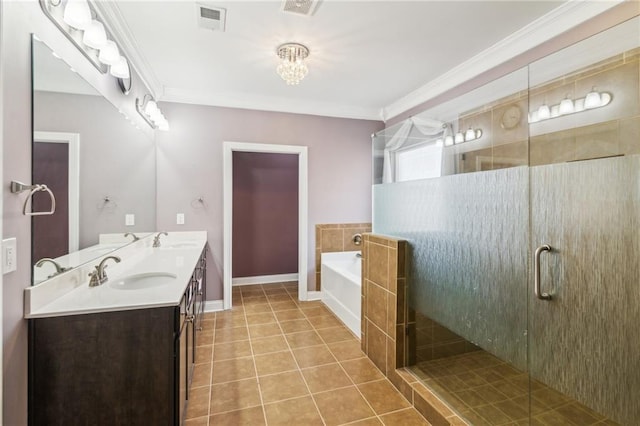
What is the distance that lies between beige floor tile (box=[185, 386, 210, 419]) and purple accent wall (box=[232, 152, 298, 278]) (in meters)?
2.77

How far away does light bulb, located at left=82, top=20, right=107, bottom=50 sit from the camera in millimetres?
1625

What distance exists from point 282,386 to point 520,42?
325 cm

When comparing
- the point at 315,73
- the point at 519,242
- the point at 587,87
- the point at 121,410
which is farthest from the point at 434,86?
the point at 121,410

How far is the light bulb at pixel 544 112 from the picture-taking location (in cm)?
156

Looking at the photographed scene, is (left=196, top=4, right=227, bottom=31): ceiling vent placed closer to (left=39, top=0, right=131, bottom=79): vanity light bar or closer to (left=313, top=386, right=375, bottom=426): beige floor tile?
(left=39, top=0, right=131, bottom=79): vanity light bar

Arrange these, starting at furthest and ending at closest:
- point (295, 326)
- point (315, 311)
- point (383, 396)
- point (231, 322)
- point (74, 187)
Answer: point (315, 311) < point (231, 322) < point (295, 326) < point (383, 396) < point (74, 187)

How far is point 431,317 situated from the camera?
202 cm

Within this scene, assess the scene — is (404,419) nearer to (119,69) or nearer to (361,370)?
(361,370)

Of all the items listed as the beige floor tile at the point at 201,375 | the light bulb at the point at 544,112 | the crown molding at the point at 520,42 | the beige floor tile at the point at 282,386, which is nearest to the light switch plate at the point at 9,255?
the beige floor tile at the point at 201,375

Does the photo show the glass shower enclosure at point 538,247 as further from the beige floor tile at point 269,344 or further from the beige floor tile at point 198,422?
the beige floor tile at point 198,422

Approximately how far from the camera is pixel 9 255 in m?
1.16

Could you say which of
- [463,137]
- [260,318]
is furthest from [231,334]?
[463,137]

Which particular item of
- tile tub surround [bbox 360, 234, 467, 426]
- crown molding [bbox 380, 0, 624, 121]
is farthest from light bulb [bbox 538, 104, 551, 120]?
tile tub surround [bbox 360, 234, 467, 426]

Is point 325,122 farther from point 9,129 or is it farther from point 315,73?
point 9,129
